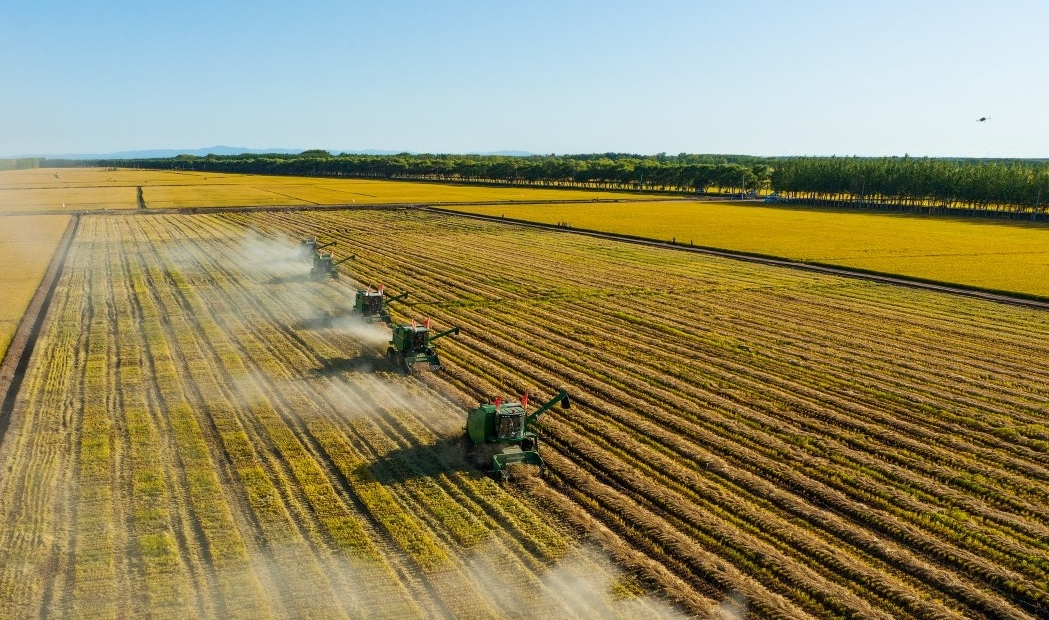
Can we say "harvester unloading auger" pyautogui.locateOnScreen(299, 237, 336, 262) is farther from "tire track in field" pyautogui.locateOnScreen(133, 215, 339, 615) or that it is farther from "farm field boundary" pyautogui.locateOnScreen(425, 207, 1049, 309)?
"farm field boundary" pyautogui.locateOnScreen(425, 207, 1049, 309)

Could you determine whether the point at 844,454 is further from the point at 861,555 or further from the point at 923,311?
the point at 923,311

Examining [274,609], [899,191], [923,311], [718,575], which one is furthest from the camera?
[899,191]

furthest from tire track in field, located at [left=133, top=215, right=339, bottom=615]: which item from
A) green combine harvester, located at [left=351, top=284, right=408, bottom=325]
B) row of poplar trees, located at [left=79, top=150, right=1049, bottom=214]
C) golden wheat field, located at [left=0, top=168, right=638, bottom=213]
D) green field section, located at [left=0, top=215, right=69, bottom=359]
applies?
row of poplar trees, located at [left=79, top=150, right=1049, bottom=214]

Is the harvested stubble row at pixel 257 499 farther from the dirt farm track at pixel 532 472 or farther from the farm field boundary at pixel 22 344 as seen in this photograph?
the farm field boundary at pixel 22 344

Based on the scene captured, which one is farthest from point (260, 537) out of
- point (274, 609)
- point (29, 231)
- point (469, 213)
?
point (469, 213)

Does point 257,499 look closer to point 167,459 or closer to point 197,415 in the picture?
point 167,459

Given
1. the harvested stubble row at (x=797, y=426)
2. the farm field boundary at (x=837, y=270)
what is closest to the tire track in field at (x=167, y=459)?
the harvested stubble row at (x=797, y=426)
